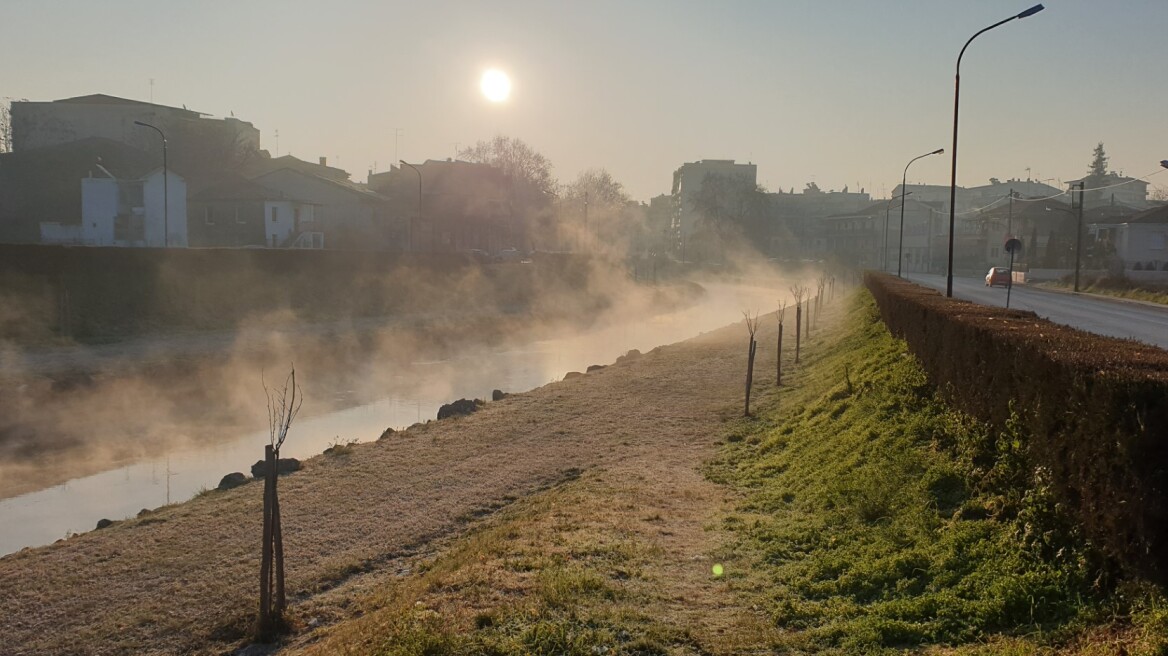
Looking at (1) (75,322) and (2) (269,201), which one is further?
(2) (269,201)

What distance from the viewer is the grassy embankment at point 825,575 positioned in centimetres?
635

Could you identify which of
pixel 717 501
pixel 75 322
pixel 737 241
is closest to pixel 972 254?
pixel 737 241

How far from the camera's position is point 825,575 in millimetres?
8430

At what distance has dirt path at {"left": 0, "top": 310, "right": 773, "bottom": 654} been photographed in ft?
33.0

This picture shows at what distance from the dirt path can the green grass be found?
81 centimetres

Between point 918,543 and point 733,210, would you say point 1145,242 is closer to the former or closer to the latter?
point 918,543

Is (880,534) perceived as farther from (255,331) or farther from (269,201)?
(269,201)

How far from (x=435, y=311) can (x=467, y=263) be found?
1312 cm

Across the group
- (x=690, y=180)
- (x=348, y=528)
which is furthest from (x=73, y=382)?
(x=690, y=180)

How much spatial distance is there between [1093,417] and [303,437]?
20.0m

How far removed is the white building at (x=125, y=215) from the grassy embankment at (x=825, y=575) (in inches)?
2135

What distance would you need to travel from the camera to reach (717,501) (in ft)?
40.7

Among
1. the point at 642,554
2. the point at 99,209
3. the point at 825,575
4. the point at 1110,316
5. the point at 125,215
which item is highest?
the point at 99,209

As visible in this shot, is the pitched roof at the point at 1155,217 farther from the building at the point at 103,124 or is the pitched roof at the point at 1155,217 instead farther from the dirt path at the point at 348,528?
the building at the point at 103,124
